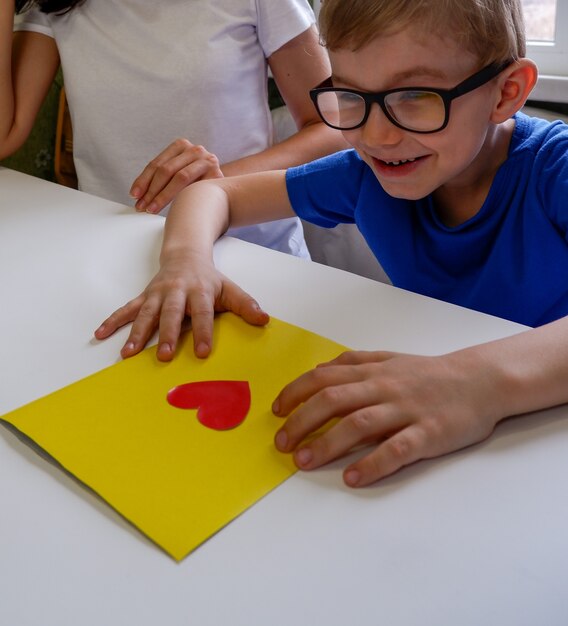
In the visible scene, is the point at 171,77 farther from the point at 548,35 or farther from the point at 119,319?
the point at 548,35

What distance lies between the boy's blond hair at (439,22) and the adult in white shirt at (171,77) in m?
0.47

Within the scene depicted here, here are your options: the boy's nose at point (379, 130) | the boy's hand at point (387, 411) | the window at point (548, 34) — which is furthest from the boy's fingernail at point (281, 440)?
the window at point (548, 34)

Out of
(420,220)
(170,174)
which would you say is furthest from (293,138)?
(420,220)

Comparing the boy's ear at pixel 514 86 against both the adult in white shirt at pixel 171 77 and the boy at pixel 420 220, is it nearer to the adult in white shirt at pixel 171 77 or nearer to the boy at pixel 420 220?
the boy at pixel 420 220

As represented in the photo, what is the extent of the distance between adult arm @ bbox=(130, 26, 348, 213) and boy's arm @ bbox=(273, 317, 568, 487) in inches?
22.4

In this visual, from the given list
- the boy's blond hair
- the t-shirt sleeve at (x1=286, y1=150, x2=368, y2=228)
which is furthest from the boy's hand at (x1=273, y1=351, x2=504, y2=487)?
the t-shirt sleeve at (x1=286, y1=150, x2=368, y2=228)

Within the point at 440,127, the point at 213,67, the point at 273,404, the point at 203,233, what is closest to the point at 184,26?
the point at 213,67

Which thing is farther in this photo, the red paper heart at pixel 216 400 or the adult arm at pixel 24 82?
the adult arm at pixel 24 82

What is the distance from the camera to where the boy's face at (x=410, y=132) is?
673mm

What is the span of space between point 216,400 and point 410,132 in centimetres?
33

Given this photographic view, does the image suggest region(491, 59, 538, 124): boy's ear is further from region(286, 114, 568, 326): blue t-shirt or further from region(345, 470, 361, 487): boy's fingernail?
region(345, 470, 361, 487): boy's fingernail

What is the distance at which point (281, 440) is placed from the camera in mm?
511

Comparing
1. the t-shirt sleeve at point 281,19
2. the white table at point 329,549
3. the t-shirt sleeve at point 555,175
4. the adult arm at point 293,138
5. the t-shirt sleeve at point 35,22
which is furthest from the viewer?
the t-shirt sleeve at point 35,22

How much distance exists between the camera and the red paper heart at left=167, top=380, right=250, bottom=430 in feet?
1.80
